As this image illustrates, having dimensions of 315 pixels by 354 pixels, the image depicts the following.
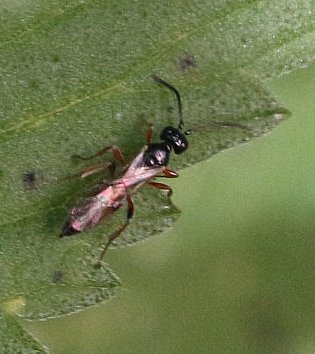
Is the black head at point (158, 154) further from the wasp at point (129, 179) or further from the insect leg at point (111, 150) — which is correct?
the insect leg at point (111, 150)

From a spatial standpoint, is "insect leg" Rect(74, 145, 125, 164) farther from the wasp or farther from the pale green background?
the pale green background

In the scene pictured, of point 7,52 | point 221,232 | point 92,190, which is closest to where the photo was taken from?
point 7,52

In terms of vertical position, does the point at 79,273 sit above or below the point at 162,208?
below

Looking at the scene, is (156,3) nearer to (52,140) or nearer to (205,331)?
(52,140)

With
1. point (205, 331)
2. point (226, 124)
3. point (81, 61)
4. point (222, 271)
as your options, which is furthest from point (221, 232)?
point (81, 61)

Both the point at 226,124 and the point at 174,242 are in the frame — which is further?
the point at 174,242

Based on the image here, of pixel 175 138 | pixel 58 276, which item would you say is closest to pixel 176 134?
pixel 175 138
